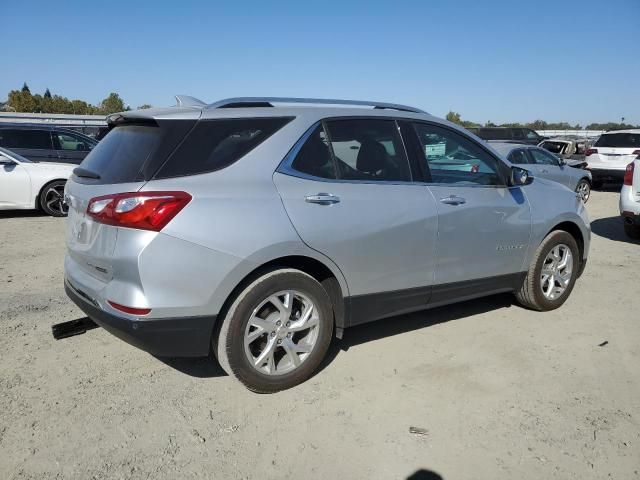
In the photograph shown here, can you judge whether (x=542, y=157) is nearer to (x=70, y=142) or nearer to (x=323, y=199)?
(x=323, y=199)

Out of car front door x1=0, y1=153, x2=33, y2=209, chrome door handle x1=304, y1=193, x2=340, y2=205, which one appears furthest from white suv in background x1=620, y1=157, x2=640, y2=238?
car front door x1=0, y1=153, x2=33, y2=209

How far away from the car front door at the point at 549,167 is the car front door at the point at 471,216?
8.09 meters

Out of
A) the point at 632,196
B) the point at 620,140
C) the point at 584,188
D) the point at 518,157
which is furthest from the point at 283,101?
the point at 620,140

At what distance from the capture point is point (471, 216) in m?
3.91

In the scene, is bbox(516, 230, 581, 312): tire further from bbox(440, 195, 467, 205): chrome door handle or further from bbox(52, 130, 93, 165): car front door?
bbox(52, 130, 93, 165): car front door

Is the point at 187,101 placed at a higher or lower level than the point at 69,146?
higher

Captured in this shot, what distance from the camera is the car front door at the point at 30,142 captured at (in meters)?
10.7

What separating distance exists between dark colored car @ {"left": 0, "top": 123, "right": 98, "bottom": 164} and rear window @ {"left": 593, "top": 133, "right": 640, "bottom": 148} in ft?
46.5

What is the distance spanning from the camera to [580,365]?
3717mm

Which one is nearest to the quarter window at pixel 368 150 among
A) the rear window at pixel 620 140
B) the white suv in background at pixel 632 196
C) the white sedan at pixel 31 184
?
the white suv in background at pixel 632 196

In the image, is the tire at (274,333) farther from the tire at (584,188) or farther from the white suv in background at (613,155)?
the white suv in background at (613,155)

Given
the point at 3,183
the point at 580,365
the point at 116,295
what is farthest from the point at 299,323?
the point at 3,183

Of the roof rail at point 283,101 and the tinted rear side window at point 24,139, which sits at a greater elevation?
the roof rail at point 283,101

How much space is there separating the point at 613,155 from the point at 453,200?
43.3 feet
